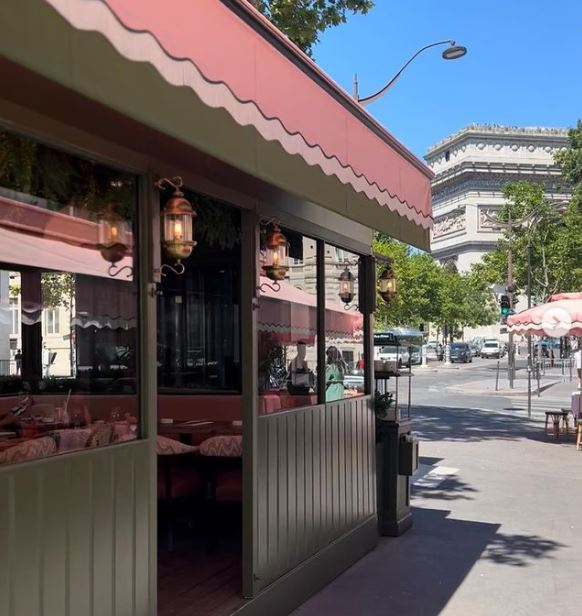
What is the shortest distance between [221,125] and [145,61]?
519 millimetres

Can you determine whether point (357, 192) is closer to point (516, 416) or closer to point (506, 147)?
point (516, 416)

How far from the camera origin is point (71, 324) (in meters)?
4.30

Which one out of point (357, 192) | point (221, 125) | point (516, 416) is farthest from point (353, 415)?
point (516, 416)

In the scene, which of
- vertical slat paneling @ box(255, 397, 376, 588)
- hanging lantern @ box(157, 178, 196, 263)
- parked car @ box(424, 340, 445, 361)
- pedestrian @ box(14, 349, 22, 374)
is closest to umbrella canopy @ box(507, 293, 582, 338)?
vertical slat paneling @ box(255, 397, 376, 588)

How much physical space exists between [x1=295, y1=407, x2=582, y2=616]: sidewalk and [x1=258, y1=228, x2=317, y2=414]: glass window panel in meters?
1.46

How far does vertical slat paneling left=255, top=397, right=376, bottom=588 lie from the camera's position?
442 cm

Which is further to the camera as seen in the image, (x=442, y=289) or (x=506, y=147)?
(x=506, y=147)

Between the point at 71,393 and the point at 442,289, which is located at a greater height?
the point at 442,289

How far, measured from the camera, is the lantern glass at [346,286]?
19.6 feet

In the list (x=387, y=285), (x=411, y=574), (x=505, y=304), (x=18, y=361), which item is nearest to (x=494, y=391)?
(x=505, y=304)

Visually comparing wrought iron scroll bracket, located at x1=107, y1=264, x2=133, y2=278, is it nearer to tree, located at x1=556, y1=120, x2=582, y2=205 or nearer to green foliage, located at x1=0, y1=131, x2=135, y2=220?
green foliage, located at x1=0, y1=131, x2=135, y2=220

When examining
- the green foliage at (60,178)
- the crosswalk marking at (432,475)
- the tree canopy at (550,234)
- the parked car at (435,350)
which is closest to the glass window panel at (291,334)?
the green foliage at (60,178)

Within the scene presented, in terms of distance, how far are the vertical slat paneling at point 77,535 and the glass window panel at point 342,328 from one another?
2.46m

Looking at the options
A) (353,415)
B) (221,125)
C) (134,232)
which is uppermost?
(221,125)
